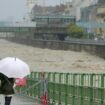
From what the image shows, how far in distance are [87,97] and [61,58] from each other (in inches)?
2787

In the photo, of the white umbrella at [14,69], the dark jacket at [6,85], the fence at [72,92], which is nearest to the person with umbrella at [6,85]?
the dark jacket at [6,85]

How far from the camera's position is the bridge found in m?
15.4

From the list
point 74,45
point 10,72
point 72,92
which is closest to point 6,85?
point 10,72

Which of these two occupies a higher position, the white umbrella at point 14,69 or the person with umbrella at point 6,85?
the white umbrella at point 14,69

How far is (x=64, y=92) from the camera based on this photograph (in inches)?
738

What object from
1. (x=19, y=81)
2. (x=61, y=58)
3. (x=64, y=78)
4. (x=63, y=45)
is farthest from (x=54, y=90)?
(x=63, y=45)

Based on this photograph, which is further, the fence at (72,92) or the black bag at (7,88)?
the fence at (72,92)

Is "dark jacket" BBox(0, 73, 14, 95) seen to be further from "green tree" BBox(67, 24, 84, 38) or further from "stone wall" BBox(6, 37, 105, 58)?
"green tree" BBox(67, 24, 84, 38)

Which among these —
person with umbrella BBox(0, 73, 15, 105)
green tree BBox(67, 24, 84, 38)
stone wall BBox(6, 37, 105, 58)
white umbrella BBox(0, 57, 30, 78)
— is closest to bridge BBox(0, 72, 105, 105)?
person with umbrella BBox(0, 73, 15, 105)

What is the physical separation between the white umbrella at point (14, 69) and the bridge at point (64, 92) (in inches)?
A: 194

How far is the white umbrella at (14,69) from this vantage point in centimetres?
971

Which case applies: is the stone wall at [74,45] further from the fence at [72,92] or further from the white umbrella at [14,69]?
the white umbrella at [14,69]

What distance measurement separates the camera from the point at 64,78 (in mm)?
23047

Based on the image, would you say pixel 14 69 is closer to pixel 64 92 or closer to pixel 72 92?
pixel 72 92
